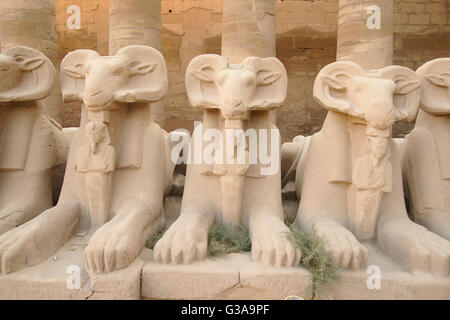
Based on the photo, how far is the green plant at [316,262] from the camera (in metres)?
1.90

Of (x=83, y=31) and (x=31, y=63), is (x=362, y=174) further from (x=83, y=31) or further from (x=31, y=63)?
(x=83, y=31)

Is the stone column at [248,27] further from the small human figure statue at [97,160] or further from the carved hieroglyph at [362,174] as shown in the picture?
the small human figure statue at [97,160]

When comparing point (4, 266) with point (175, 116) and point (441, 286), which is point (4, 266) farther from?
point (175, 116)

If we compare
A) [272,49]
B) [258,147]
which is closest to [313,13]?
[272,49]

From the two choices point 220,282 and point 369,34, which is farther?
point 369,34

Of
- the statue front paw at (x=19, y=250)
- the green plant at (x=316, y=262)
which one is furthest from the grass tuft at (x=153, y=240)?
the green plant at (x=316, y=262)

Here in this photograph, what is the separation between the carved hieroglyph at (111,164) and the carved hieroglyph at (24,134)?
212mm

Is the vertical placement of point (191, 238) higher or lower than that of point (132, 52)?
lower

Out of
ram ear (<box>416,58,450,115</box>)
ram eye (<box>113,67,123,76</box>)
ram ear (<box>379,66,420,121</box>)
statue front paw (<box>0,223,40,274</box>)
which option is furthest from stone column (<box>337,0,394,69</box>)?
statue front paw (<box>0,223,40,274</box>)

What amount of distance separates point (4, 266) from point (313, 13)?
31.0 feet

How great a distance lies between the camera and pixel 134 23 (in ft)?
20.2

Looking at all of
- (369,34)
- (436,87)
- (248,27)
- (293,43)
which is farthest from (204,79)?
(293,43)

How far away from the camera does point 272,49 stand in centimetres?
633

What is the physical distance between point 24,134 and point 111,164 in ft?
2.59
